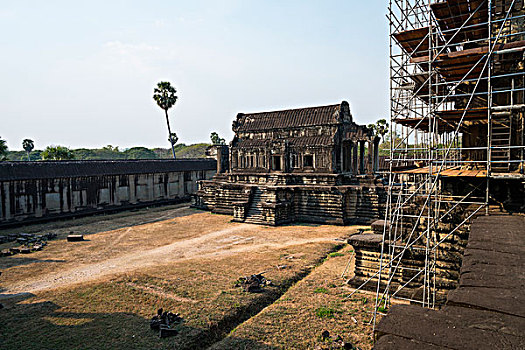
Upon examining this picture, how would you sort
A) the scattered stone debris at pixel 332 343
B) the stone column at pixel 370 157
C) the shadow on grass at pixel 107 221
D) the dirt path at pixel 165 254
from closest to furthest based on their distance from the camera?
the scattered stone debris at pixel 332 343 → the dirt path at pixel 165 254 → the shadow on grass at pixel 107 221 → the stone column at pixel 370 157

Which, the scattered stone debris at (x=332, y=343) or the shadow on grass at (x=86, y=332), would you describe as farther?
the shadow on grass at (x=86, y=332)

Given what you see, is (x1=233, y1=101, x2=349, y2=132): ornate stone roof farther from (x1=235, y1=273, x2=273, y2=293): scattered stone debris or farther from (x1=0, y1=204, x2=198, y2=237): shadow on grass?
(x1=235, y1=273, x2=273, y2=293): scattered stone debris

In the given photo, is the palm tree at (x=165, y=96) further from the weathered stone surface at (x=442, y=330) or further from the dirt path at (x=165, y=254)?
the weathered stone surface at (x=442, y=330)

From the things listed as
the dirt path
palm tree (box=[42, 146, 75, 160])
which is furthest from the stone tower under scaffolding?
palm tree (box=[42, 146, 75, 160])

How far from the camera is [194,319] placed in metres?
8.18

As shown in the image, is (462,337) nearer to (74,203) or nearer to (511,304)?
(511,304)

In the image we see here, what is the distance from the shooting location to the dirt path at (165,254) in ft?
36.7

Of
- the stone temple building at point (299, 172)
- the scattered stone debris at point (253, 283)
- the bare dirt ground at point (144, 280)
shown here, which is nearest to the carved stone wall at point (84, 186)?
the bare dirt ground at point (144, 280)

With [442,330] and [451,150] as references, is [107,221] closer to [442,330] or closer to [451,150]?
[451,150]

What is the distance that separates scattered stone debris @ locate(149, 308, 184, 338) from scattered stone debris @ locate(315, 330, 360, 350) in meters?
3.42

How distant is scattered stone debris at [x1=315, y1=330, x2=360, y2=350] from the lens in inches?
271

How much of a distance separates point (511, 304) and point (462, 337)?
0.92m

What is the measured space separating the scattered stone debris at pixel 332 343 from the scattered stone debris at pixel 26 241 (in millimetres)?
14866

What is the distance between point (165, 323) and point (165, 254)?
23.6ft
